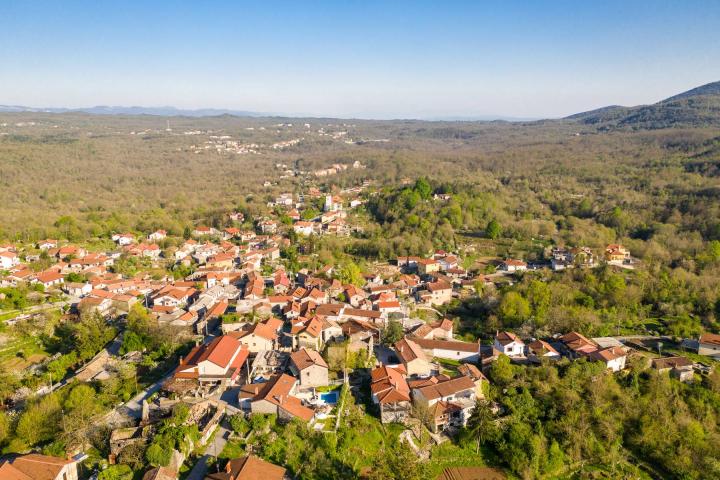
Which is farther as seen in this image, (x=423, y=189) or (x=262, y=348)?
(x=423, y=189)

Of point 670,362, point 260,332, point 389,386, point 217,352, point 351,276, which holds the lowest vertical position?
point 670,362

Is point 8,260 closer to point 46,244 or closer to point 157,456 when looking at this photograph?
point 46,244

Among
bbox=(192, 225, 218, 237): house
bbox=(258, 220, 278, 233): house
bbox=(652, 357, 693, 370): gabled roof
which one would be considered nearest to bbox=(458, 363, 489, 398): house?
bbox=(652, 357, 693, 370): gabled roof

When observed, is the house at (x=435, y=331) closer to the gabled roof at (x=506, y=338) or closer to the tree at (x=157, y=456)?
the gabled roof at (x=506, y=338)

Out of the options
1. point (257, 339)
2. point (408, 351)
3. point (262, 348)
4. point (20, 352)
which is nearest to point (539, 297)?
point (408, 351)

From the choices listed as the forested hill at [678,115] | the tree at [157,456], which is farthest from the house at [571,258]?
the forested hill at [678,115]

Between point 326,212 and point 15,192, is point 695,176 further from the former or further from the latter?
point 15,192
